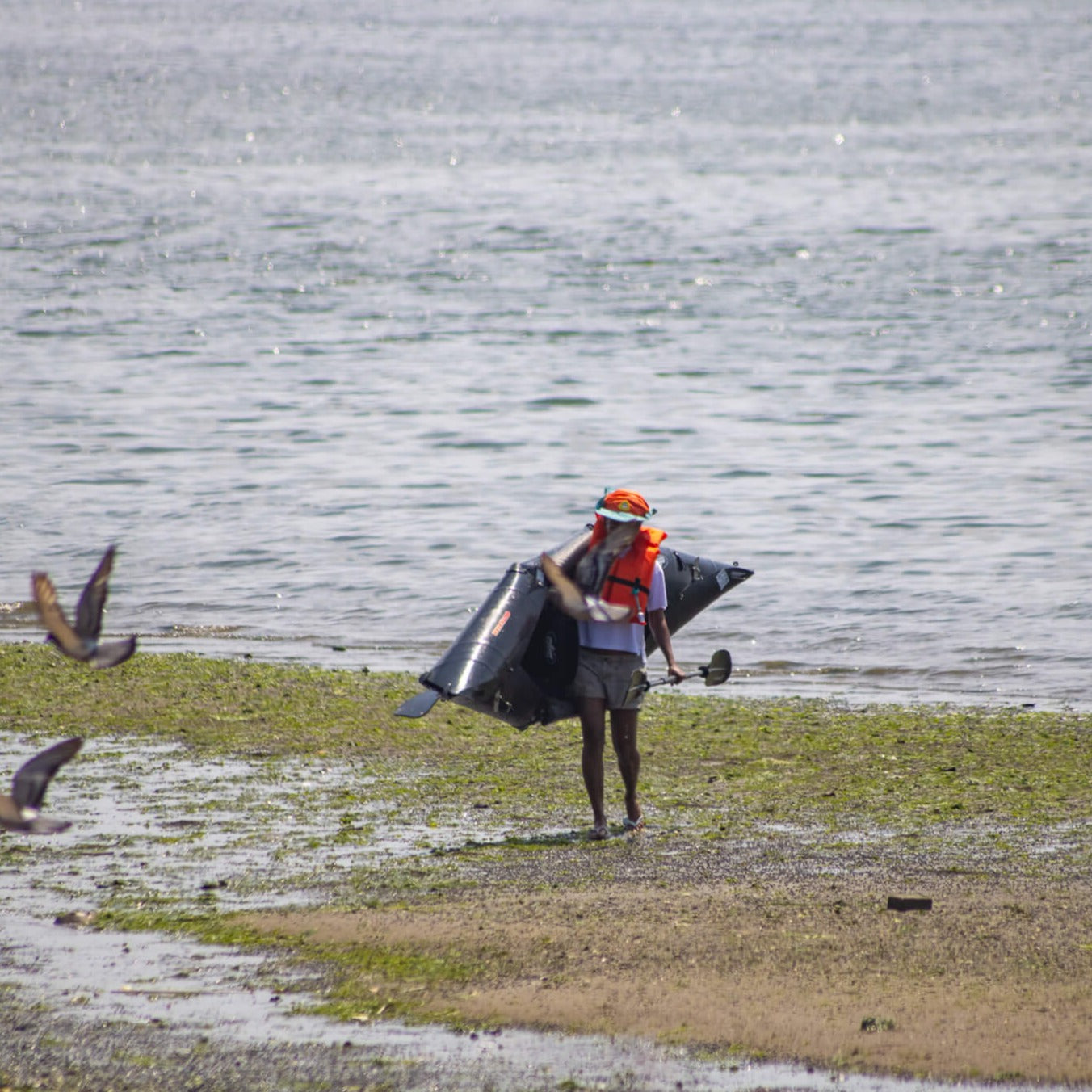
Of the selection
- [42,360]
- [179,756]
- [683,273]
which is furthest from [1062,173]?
[179,756]

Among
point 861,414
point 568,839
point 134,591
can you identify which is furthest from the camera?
point 861,414

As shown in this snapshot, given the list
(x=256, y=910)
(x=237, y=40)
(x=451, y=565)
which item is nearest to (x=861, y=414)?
(x=451, y=565)

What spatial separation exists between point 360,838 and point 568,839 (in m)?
1.17

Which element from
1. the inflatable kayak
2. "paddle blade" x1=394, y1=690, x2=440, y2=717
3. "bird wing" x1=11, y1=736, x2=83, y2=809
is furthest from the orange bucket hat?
"bird wing" x1=11, y1=736, x2=83, y2=809

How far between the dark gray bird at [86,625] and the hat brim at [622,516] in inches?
157

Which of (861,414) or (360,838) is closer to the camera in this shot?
(360,838)

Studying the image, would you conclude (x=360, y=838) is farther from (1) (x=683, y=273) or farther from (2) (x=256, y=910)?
(1) (x=683, y=273)

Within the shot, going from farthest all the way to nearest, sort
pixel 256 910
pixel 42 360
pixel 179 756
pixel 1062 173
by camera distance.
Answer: pixel 1062 173 → pixel 42 360 → pixel 179 756 → pixel 256 910

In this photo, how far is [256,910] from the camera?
29.7ft

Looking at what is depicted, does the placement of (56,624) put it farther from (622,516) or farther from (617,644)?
(617,644)

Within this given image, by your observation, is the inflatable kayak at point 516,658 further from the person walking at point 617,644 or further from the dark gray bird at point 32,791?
the dark gray bird at point 32,791

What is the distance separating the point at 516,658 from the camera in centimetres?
1093

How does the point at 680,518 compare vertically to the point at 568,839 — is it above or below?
below

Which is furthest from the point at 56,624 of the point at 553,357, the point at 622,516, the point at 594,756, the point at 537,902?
the point at 553,357
